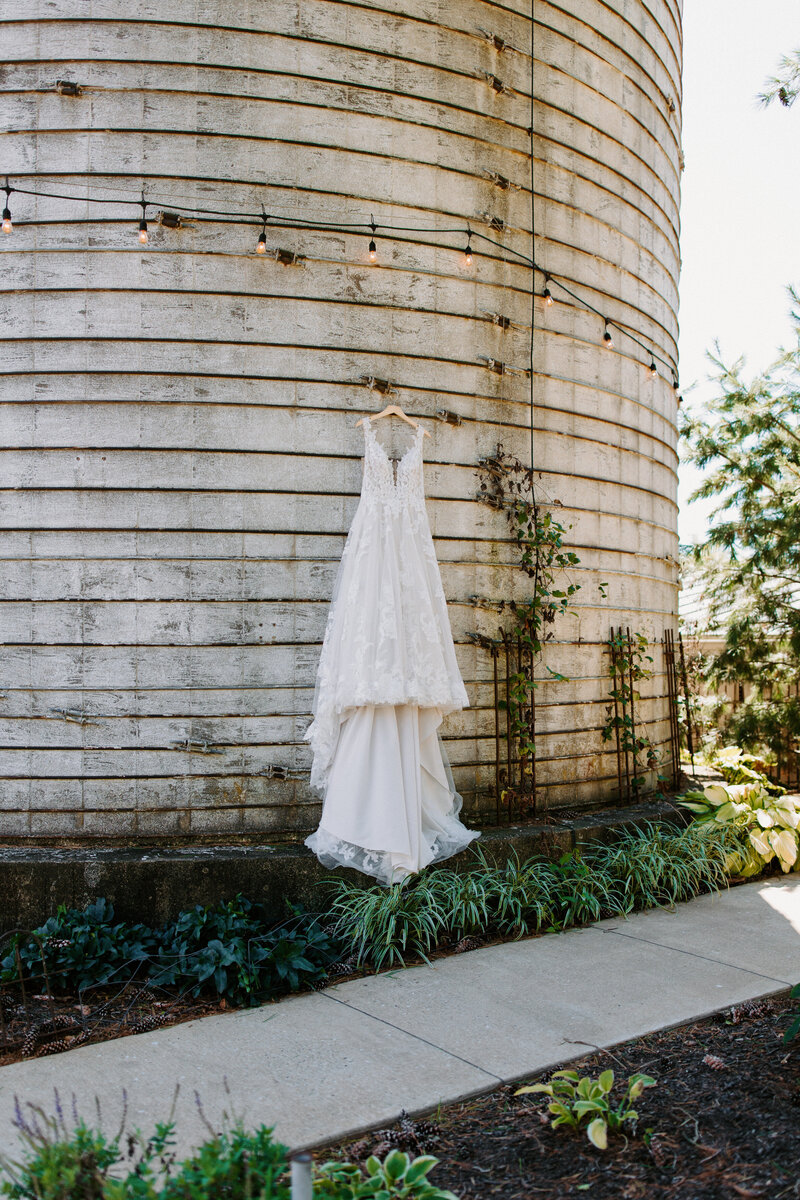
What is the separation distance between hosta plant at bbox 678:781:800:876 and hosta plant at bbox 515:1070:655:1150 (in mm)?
3384

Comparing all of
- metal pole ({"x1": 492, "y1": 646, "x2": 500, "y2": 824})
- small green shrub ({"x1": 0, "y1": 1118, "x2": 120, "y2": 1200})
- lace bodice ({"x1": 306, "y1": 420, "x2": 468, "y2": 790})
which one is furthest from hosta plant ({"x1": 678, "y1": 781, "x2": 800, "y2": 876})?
small green shrub ({"x1": 0, "y1": 1118, "x2": 120, "y2": 1200})

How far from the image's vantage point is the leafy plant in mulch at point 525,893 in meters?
4.61

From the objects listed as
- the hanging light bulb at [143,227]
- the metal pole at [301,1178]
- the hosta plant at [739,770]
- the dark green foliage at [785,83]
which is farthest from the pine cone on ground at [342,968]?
the dark green foliage at [785,83]

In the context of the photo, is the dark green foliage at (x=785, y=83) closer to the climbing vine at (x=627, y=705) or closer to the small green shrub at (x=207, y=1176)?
the climbing vine at (x=627, y=705)

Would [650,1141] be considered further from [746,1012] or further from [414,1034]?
[746,1012]

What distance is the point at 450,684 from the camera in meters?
4.95

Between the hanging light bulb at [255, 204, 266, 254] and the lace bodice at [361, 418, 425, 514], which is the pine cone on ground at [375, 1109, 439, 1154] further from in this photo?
the hanging light bulb at [255, 204, 266, 254]

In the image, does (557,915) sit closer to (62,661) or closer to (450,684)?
(450,684)

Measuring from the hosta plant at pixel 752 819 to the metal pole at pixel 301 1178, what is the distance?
486cm

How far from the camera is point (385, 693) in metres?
4.71

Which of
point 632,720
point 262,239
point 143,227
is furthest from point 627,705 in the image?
point 143,227

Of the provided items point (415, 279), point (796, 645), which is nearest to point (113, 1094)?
point (415, 279)

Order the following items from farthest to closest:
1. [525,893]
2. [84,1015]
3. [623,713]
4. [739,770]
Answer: [739,770] < [623,713] < [525,893] < [84,1015]

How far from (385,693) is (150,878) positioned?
5.00ft
